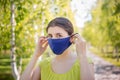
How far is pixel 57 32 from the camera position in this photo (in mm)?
2551

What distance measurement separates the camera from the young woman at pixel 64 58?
98.9 inches

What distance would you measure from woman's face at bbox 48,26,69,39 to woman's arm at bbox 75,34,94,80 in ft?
0.32

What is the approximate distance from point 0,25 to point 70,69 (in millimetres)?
4975

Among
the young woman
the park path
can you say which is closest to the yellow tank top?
the young woman

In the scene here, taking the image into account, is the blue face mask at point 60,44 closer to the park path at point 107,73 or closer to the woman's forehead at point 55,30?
the woman's forehead at point 55,30

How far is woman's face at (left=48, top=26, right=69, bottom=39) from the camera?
254 cm

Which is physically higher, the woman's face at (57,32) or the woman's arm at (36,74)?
the woman's face at (57,32)

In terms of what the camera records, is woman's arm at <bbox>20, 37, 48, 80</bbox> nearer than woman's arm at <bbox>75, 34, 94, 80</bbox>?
No

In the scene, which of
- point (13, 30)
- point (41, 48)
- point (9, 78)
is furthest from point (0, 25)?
point (9, 78)

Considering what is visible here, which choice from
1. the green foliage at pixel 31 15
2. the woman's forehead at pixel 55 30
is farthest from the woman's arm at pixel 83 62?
the green foliage at pixel 31 15

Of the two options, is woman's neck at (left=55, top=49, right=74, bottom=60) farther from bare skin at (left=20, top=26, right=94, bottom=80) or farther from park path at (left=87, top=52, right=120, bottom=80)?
park path at (left=87, top=52, right=120, bottom=80)

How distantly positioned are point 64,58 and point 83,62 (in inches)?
7.6

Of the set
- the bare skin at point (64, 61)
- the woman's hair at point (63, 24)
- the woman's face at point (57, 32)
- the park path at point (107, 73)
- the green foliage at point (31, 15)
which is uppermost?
the green foliage at point (31, 15)

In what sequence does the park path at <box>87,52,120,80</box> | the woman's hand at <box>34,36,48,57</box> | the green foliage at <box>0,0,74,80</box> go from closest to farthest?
the woman's hand at <box>34,36,48,57</box> → the green foliage at <box>0,0,74,80</box> → the park path at <box>87,52,120,80</box>
